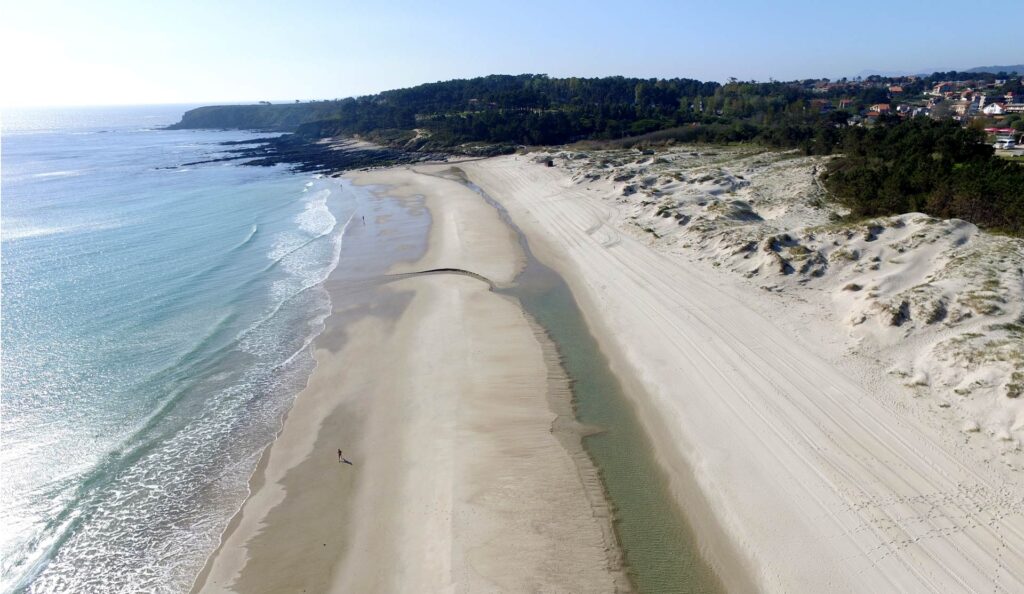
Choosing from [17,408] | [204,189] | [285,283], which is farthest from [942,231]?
[204,189]

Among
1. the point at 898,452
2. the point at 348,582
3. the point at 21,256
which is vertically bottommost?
the point at 348,582

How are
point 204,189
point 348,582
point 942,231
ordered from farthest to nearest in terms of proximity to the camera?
point 204,189 → point 942,231 → point 348,582

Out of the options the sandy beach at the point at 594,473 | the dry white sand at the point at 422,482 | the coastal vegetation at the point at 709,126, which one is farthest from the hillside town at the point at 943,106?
the dry white sand at the point at 422,482

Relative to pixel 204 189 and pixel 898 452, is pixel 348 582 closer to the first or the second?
pixel 898 452

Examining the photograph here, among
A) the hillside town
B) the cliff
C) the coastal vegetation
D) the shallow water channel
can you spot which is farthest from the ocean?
the cliff

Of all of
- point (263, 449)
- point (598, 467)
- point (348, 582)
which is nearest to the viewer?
point (348, 582)

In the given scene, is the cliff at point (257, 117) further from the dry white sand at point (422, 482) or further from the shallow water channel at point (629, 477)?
the shallow water channel at point (629, 477)
